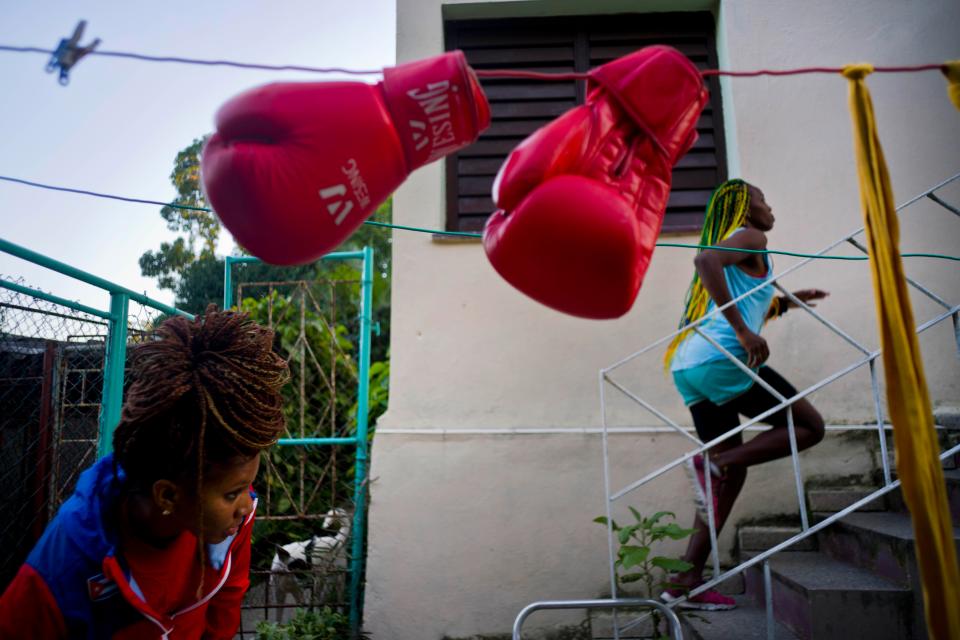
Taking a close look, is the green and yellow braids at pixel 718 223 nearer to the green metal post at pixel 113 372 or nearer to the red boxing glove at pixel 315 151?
the red boxing glove at pixel 315 151

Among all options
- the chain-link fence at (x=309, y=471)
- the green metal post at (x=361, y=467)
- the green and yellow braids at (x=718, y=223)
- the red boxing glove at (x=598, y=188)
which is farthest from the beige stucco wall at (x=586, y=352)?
the red boxing glove at (x=598, y=188)

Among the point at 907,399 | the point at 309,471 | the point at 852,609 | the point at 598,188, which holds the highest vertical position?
the point at 598,188

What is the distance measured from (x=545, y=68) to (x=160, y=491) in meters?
3.17

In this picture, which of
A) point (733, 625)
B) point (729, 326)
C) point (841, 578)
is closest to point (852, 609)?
point (841, 578)

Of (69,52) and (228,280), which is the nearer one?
(69,52)

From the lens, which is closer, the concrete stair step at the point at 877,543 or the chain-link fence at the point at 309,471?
the concrete stair step at the point at 877,543

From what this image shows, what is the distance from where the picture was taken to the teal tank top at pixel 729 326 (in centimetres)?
255

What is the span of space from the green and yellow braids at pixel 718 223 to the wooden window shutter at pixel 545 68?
0.76 m

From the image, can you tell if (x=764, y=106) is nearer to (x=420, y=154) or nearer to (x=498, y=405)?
(x=498, y=405)

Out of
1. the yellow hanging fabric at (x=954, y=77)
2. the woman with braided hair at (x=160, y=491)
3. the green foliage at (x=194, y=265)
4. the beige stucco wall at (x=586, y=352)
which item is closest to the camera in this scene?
the yellow hanging fabric at (x=954, y=77)

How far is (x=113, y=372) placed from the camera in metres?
1.96

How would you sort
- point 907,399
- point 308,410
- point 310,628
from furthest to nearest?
point 308,410, point 310,628, point 907,399

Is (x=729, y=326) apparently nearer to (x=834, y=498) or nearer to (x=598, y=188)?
(x=834, y=498)

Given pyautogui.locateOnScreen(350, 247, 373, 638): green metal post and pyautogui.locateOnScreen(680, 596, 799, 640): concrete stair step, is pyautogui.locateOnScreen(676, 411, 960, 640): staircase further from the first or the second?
pyautogui.locateOnScreen(350, 247, 373, 638): green metal post
